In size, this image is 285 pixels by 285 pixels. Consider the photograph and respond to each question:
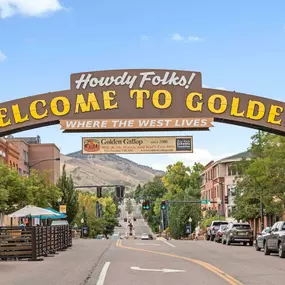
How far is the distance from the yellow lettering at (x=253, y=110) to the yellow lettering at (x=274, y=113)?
36cm

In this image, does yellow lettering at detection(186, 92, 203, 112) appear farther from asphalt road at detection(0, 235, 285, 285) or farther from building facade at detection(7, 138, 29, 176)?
building facade at detection(7, 138, 29, 176)

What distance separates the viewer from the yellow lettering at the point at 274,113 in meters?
29.0

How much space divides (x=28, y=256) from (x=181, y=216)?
7504 cm

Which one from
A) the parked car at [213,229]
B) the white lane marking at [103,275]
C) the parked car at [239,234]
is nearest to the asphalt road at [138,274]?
the white lane marking at [103,275]

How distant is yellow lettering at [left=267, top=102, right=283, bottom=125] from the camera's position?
2897 centimetres

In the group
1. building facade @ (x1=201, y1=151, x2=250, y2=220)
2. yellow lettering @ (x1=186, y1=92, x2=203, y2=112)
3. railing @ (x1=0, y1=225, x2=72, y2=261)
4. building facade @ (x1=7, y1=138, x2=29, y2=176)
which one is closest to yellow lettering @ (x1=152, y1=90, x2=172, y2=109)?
yellow lettering @ (x1=186, y1=92, x2=203, y2=112)

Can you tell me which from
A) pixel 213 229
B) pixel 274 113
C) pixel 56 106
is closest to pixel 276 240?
pixel 274 113

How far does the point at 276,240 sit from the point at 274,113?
229 inches

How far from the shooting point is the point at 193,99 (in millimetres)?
29281

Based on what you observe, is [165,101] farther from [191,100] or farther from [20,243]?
[20,243]

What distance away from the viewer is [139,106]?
29.2 metres

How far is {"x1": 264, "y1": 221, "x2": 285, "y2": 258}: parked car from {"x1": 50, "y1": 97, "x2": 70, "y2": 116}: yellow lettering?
1104 centimetres

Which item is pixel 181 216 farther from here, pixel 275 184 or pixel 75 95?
Result: pixel 75 95

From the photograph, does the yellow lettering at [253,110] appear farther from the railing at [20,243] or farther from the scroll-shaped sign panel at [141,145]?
the railing at [20,243]
